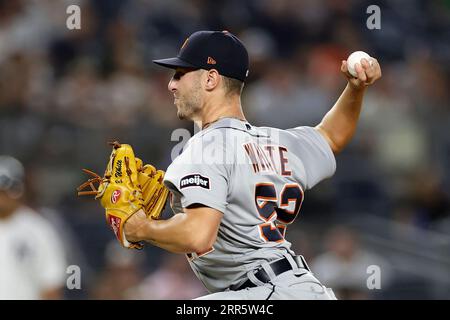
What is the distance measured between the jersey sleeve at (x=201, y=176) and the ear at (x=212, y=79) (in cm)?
→ 29

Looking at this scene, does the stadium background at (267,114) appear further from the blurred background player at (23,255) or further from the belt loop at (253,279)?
the belt loop at (253,279)

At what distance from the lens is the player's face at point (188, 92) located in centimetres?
357

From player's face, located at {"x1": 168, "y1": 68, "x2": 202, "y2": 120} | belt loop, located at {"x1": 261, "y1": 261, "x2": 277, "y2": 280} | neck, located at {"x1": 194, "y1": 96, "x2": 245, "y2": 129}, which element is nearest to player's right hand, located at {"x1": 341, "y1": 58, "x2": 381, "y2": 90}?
neck, located at {"x1": 194, "y1": 96, "x2": 245, "y2": 129}

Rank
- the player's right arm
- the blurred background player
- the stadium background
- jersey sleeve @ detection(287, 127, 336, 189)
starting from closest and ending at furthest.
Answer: the player's right arm → jersey sleeve @ detection(287, 127, 336, 189) → the blurred background player → the stadium background

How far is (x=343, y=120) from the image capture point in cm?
398

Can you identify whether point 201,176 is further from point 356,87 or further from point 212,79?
point 356,87

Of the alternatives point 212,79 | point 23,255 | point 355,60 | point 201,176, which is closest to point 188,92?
point 212,79

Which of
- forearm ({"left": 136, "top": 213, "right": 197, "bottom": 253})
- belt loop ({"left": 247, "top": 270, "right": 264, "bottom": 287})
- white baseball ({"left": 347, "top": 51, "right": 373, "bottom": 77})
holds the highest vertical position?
white baseball ({"left": 347, "top": 51, "right": 373, "bottom": 77})

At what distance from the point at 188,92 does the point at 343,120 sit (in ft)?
2.65

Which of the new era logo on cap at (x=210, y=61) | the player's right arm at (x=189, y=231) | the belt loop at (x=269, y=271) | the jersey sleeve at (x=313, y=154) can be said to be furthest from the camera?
the jersey sleeve at (x=313, y=154)

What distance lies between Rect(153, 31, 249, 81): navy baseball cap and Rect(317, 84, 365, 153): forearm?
1.86 ft

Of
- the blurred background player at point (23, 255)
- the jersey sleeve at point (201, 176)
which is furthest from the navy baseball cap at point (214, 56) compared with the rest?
the blurred background player at point (23, 255)

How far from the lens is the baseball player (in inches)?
128

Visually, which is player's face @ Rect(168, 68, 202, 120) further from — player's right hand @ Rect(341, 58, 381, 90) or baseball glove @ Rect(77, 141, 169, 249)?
Result: player's right hand @ Rect(341, 58, 381, 90)
